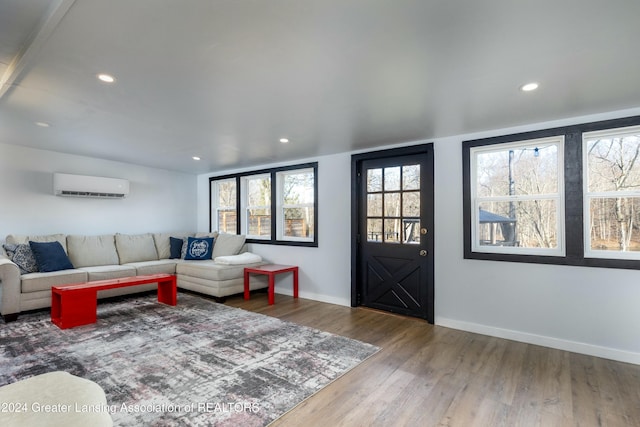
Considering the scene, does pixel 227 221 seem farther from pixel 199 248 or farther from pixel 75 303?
pixel 75 303

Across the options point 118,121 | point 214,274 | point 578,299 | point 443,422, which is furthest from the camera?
point 214,274

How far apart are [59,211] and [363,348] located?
5.09 metres

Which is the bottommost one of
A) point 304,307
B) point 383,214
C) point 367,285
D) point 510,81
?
point 304,307

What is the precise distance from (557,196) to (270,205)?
4.10 metres

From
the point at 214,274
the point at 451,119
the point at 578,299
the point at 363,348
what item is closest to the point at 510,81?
the point at 451,119

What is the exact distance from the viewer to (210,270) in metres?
4.74

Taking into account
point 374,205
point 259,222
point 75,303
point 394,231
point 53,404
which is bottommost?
point 75,303

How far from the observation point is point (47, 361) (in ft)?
8.59

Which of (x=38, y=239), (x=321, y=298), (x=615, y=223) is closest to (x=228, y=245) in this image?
(x=321, y=298)

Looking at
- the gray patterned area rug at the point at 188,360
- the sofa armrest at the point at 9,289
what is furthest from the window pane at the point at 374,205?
the sofa armrest at the point at 9,289

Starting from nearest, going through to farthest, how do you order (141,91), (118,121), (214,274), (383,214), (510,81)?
1. (510,81)
2. (141,91)
3. (118,121)
4. (383,214)
5. (214,274)

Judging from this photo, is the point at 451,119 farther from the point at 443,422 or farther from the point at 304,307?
the point at 304,307

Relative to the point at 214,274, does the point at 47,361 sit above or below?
below

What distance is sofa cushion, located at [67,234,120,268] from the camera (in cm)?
472
